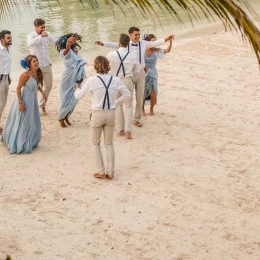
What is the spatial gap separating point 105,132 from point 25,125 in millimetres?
1643

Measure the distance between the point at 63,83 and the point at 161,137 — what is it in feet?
5.92

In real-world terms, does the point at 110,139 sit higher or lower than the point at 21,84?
lower

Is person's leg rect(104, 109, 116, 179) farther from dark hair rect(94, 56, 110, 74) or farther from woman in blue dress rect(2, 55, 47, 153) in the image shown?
woman in blue dress rect(2, 55, 47, 153)

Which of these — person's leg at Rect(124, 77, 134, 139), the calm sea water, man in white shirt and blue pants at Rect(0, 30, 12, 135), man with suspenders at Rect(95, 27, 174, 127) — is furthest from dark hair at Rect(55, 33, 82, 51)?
the calm sea water

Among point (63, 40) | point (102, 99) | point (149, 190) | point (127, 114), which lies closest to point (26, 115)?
point (63, 40)

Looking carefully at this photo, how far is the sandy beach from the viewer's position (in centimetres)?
659

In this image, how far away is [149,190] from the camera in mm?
7953

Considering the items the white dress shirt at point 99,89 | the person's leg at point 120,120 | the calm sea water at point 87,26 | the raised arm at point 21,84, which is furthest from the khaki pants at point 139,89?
the calm sea water at point 87,26

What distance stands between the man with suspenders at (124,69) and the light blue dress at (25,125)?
3.93ft

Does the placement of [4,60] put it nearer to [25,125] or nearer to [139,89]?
[25,125]

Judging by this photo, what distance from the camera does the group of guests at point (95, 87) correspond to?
25.7 ft

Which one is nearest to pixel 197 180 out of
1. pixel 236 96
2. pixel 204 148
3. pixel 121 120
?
pixel 204 148

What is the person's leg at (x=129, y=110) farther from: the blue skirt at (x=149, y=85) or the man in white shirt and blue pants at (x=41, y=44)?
the man in white shirt and blue pants at (x=41, y=44)

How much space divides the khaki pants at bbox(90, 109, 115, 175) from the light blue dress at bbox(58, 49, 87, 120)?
2191 millimetres
